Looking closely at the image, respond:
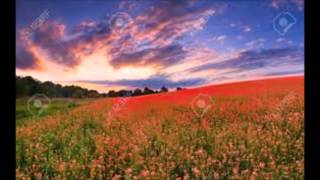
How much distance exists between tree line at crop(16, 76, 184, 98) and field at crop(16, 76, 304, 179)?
0.05 meters

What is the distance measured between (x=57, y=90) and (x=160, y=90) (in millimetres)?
724

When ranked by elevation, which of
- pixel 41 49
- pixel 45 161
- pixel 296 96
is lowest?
pixel 45 161

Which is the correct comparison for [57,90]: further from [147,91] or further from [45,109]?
[147,91]

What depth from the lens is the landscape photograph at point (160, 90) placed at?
5328mm

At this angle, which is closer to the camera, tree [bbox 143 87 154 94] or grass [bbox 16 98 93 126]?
grass [bbox 16 98 93 126]

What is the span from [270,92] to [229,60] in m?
0.37

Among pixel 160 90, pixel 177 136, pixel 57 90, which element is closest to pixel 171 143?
pixel 177 136

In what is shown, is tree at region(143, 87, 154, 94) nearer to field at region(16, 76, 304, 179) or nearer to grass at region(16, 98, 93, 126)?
field at region(16, 76, 304, 179)

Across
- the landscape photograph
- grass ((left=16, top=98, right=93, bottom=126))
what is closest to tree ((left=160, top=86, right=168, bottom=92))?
the landscape photograph

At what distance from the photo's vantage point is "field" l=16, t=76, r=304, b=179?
5.33 metres

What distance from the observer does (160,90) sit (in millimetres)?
5430

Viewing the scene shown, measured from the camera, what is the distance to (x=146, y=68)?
17.8ft
